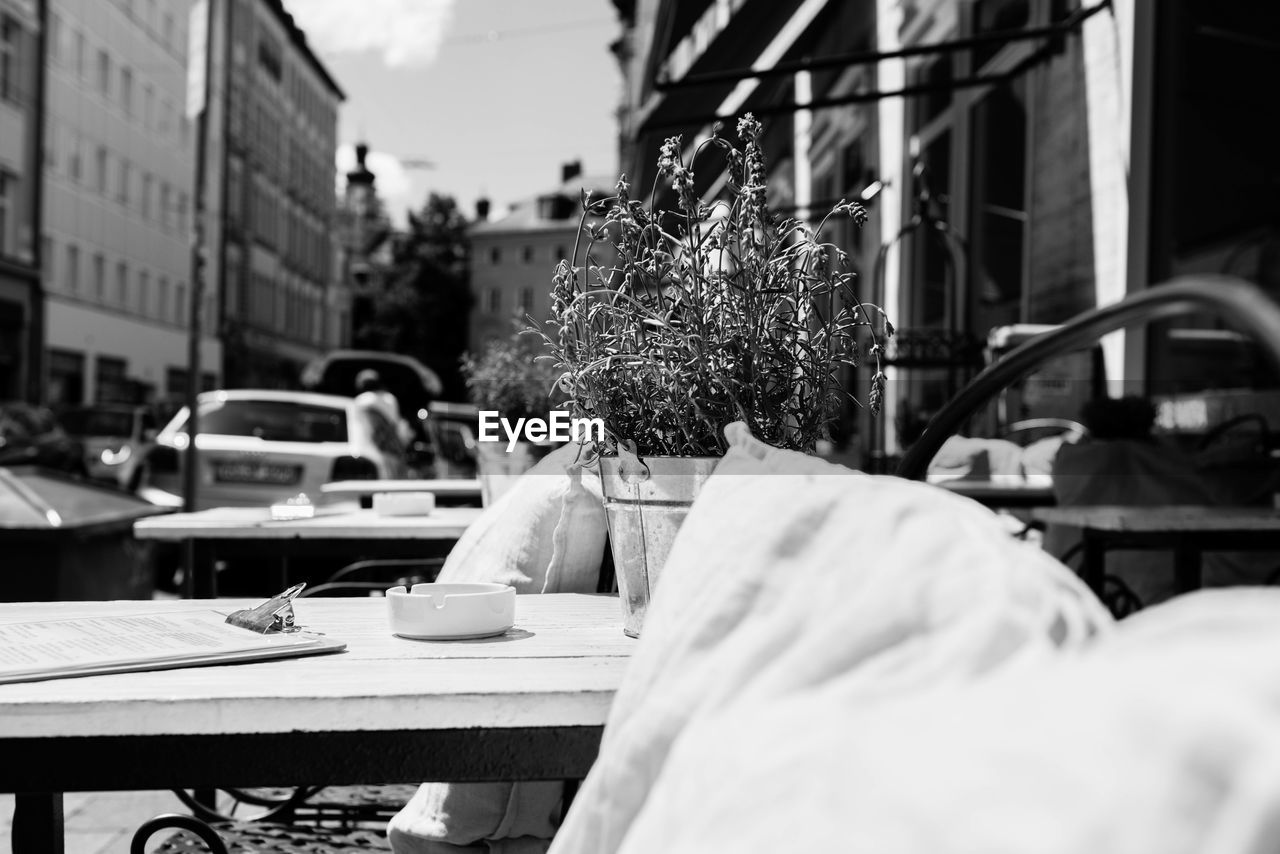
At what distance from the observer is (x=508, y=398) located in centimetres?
422

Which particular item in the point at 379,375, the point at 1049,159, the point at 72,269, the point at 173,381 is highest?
the point at 72,269

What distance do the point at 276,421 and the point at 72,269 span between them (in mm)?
27105

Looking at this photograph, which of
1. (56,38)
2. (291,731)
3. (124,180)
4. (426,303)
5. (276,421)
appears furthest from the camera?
(426,303)

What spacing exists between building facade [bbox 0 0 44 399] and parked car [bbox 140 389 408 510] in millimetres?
21281

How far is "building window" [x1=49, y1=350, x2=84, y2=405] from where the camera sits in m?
31.9

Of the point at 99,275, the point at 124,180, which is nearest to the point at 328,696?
the point at 99,275

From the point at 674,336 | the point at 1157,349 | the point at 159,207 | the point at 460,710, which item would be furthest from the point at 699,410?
the point at 159,207

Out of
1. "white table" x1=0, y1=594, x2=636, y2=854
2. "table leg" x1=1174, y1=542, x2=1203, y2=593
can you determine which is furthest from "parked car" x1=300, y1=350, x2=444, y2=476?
"white table" x1=0, y1=594, x2=636, y2=854

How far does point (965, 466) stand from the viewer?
534 cm

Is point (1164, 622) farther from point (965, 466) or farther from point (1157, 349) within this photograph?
point (1157, 349)

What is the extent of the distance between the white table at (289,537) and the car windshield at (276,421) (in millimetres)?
5571

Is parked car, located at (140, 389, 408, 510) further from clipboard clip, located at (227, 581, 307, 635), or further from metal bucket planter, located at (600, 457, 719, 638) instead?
metal bucket planter, located at (600, 457, 719, 638)

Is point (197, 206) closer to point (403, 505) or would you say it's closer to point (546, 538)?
point (403, 505)

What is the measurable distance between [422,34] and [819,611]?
78.1ft
